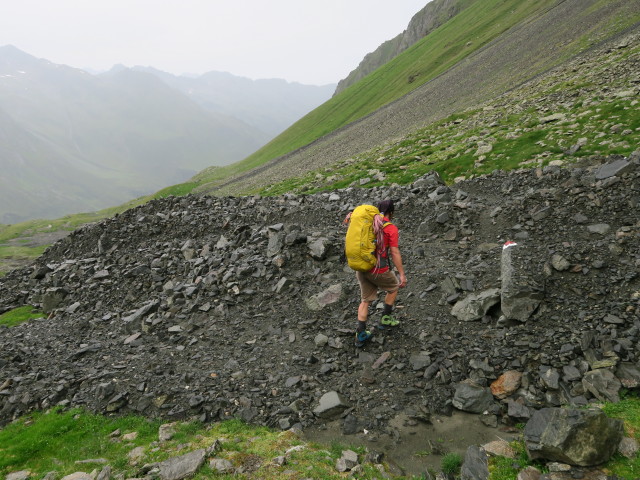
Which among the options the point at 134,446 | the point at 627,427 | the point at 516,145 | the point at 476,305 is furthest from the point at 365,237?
the point at 516,145

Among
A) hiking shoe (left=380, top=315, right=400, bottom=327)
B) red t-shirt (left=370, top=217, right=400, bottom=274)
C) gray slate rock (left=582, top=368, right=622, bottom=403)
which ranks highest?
red t-shirt (left=370, top=217, right=400, bottom=274)

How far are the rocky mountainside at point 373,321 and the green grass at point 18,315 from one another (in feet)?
3.16

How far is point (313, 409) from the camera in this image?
9766 mm

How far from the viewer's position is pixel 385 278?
11.1m

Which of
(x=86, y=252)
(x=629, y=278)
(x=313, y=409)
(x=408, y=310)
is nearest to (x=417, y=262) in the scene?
(x=408, y=310)

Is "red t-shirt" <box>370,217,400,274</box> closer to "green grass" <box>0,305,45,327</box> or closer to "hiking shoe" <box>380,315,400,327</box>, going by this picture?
"hiking shoe" <box>380,315,400,327</box>

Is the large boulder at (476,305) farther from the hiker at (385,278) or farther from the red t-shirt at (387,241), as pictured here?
the red t-shirt at (387,241)

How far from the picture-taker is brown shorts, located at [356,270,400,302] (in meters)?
11.0

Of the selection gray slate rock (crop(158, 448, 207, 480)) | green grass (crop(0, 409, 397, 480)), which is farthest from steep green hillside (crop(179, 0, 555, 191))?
gray slate rock (crop(158, 448, 207, 480))

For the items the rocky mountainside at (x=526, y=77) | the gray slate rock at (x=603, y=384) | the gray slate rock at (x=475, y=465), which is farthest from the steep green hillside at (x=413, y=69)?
the gray slate rock at (x=475, y=465)

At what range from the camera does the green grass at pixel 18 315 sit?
20984 millimetres

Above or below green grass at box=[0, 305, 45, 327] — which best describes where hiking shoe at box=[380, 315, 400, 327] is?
below

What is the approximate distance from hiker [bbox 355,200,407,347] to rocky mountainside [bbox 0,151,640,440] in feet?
→ 1.54

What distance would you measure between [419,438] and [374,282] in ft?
14.2
